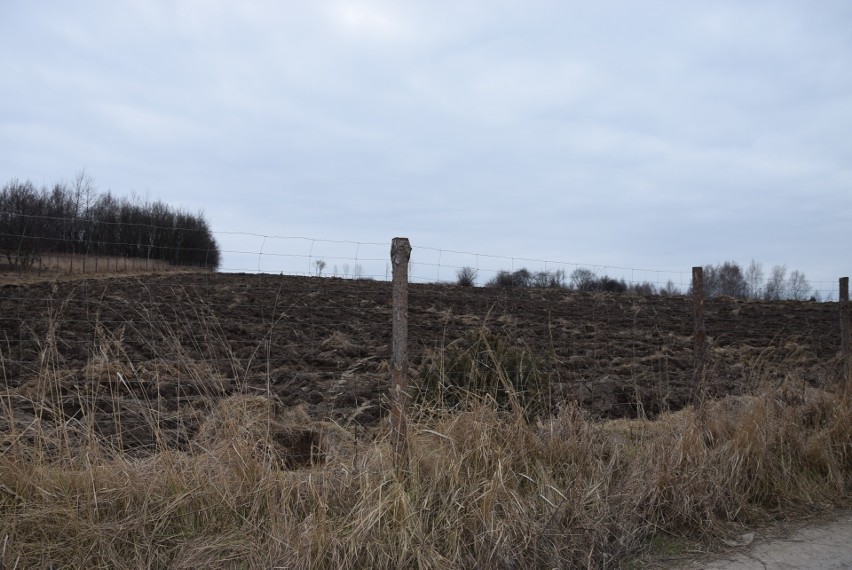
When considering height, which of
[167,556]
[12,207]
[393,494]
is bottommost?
[167,556]

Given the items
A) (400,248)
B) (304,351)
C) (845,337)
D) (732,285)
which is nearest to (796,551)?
(400,248)

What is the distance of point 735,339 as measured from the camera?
1596 cm

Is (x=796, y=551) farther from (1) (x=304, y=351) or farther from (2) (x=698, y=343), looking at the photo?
(1) (x=304, y=351)

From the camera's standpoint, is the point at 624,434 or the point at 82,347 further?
the point at 82,347

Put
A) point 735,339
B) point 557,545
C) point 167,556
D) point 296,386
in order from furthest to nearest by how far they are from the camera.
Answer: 1. point 735,339
2. point 296,386
3. point 557,545
4. point 167,556

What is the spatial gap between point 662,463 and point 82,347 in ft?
28.8

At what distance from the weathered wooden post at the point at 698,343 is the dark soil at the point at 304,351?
18 centimetres

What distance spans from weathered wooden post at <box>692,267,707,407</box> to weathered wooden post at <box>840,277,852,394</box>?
1.57 m

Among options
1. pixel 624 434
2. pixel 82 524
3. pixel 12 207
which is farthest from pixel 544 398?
pixel 12 207

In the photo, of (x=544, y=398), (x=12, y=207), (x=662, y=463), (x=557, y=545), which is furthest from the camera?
(x=12, y=207)

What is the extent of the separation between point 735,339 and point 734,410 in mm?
11164

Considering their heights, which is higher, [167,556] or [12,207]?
[12,207]

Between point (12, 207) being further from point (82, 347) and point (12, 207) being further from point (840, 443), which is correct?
point (840, 443)

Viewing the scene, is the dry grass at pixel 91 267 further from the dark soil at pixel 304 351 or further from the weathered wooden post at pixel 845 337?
the weathered wooden post at pixel 845 337
